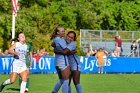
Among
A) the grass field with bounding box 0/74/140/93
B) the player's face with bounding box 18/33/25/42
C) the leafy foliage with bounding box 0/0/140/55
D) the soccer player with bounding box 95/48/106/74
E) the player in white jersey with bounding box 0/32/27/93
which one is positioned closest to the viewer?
the player's face with bounding box 18/33/25/42

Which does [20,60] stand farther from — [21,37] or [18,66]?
[21,37]

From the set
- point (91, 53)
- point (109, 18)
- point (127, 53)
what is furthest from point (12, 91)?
point (109, 18)

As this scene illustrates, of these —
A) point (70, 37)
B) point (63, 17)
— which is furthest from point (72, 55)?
point (63, 17)

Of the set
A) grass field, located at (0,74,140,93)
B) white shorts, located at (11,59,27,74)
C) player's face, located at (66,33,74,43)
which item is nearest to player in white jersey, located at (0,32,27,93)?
white shorts, located at (11,59,27,74)

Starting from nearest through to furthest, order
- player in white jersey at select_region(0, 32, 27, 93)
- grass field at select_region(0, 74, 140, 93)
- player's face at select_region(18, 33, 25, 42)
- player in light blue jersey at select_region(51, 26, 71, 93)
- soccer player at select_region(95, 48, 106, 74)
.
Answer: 1. player in light blue jersey at select_region(51, 26, 71, 93)
2. player's face at select_region(18, 33, 25, 42)
3. player in white jersey at select_region(0, 32, 27, 93)
4. grass field at select_region(0, 74, 140, 93)
5. soccer player at select_region(95, 48, 106, 74)

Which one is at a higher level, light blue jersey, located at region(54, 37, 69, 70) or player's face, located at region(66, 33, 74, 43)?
player's face, located at region(66, 33, 74, 43)

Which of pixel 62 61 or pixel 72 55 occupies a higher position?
pixel 72 55

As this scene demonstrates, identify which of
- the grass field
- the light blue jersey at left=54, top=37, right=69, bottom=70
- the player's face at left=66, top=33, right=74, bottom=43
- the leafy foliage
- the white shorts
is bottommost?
the grass field

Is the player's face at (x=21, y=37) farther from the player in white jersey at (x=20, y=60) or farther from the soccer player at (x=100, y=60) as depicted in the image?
the soccer player at (x=100, y=60)

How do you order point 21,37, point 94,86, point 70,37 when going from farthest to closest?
point 94,86
point 21,37
point 70,37

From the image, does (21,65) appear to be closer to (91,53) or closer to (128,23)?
(91,53)

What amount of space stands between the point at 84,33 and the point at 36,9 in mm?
4693

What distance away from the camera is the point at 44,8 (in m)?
46.1

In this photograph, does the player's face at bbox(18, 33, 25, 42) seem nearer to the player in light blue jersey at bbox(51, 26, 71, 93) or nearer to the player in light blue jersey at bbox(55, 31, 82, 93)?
the player in light blue jersey at bbox(51, 26, 71, 93)
